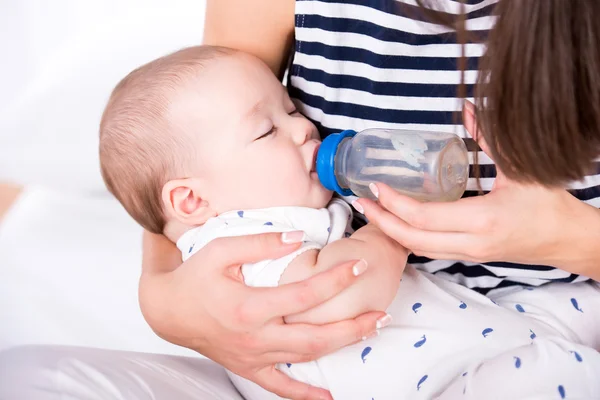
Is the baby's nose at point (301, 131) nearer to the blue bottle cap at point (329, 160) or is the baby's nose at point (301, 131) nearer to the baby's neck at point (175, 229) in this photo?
the blue bottle cap at point (329, 160)

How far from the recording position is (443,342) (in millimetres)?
992

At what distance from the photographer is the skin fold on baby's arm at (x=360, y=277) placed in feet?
3.03

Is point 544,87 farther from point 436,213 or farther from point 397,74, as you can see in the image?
point 397,74

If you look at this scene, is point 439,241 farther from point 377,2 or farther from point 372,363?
point 377,2

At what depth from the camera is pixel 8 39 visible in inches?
75.6

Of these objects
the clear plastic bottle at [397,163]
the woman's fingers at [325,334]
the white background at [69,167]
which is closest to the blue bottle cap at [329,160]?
the clear plastic bottle at [397,163]

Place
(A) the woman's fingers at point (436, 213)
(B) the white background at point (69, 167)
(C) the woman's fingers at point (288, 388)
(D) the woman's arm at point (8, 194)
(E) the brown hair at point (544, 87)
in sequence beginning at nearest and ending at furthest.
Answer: (E) the brown hair at point (544, 87), (A) the woman's fingers at point (436, 213), (C) the woman's fingers at point (288, 388), (B) the white background at point (69, 167), (D) the woman's arm at point (8, 194)

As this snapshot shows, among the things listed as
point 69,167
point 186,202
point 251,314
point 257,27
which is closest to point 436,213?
point 251,314

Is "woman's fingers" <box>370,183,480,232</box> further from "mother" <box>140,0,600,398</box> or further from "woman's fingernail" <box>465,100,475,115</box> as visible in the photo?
"woman's fingernail" <box>465,100,475,115</box>

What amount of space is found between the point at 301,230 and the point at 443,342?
0.26 metres

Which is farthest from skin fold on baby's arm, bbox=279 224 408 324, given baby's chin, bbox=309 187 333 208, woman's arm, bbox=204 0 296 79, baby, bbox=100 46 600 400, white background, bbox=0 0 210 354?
white background, bbox=0 0 210 354

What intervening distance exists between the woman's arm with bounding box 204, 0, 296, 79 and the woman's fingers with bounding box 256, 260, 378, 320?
50 centimetres

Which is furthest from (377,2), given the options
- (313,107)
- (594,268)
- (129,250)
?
(129,250)

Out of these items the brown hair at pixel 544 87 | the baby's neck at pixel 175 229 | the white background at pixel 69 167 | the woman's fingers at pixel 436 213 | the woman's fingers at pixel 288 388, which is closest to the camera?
the brown hair at pixel 544 87
